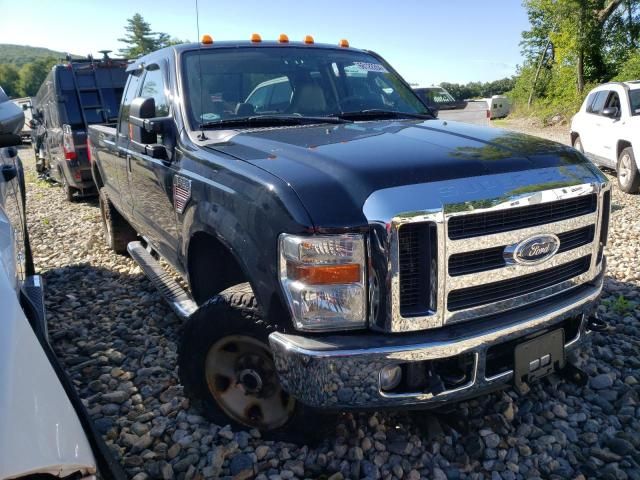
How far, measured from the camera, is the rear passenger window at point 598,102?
9.57 m

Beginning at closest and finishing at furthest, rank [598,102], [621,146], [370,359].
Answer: [370,359] < [621,146] < [598,102]

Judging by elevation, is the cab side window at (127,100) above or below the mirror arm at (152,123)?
above

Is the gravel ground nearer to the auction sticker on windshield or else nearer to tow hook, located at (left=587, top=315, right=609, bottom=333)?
tow hook, located at (left=587, top=315, right=609, bottom=333)

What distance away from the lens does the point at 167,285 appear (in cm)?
380

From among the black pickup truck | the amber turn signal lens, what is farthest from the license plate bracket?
the amber turn signal lens

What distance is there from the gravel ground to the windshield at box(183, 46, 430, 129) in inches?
66.8

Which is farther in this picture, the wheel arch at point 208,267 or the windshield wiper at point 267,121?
the windshield wiper at point 267,121

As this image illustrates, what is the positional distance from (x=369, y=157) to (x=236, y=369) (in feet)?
4.06

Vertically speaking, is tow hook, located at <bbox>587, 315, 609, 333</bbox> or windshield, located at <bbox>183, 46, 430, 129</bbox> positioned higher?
windshield, located at <bbox>183, 46, 430, 129</bbox>

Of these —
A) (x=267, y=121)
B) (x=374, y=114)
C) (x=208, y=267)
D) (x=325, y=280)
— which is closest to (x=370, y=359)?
(x=325, y=280)

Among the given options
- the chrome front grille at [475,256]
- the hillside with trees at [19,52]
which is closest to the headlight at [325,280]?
the chrome front grille at [475,256]

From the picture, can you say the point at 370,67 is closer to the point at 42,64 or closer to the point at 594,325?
the point at 594,325

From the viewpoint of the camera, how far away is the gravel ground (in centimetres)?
254

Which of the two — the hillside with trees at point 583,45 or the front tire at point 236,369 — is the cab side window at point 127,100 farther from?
the hillside with trees at point 583,45
